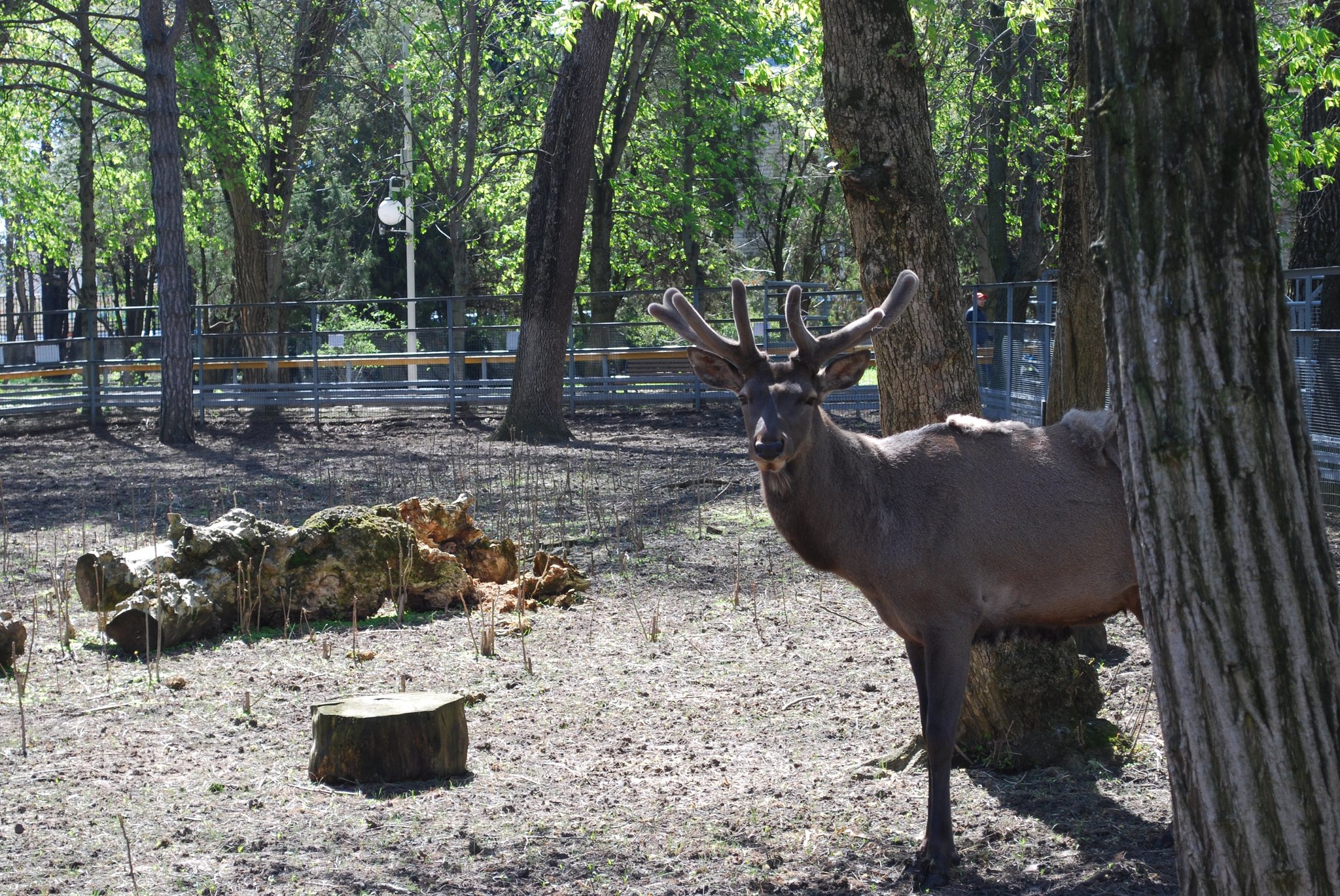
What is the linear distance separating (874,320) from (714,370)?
77 cm

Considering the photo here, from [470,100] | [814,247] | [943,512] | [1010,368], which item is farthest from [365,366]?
[943,512]

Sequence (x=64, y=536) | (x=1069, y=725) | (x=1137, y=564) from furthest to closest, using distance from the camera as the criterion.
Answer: (x=64, y=536) → (x=1069, y=725) → (x=1137, y=564)

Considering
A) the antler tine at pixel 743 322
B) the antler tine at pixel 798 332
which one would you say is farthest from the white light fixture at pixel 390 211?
the antler tine at pixel 798 332

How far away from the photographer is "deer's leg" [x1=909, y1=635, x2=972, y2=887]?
446cm

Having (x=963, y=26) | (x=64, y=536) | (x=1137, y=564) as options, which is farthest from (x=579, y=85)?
(x=1137, y=564)

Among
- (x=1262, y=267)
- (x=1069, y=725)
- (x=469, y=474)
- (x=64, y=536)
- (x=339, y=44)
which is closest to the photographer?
(x=1262, y=267)

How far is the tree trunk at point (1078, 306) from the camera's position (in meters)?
7.27

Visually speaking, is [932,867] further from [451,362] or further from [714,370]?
[451,362]

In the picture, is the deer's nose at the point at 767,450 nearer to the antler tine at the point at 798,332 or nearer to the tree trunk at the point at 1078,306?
the antler tine at the point at 798,332

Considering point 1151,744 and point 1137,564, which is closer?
point 1137,564

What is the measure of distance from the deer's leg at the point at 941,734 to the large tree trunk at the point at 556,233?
13.7m

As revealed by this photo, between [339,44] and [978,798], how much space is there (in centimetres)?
2429

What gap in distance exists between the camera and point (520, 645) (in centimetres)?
752

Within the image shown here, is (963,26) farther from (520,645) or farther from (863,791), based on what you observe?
(863,791)
